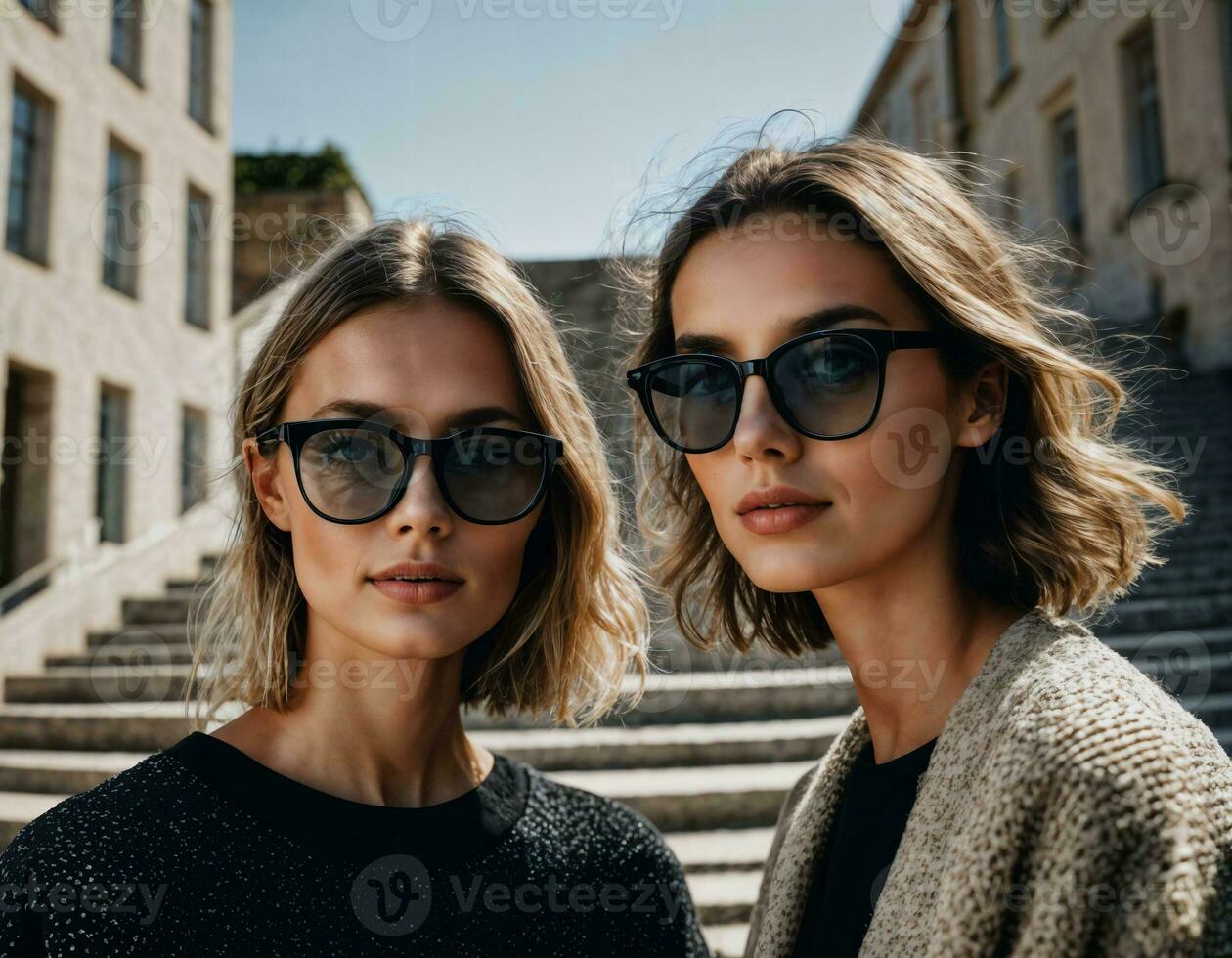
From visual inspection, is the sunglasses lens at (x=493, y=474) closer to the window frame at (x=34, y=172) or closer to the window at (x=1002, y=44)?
the window frame at (x=34, y=172)

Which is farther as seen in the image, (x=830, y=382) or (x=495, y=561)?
(x=495, y=561)

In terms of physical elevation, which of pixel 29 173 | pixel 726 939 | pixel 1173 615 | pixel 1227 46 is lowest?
pixel 726 939

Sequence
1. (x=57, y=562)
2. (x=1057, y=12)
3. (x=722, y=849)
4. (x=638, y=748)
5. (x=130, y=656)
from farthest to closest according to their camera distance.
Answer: (x=1057, y=12) < (x=57, y=562) < (x=130, y=656) < (x=638, y=748) < (x=722, y=849)

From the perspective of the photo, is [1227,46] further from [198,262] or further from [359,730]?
[198,262]

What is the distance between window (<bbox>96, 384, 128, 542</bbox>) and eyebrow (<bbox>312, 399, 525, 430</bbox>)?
10348 mm

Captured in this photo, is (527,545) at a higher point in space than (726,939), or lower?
higher

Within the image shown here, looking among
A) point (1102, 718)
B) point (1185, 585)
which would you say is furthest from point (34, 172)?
point (1102, 718)

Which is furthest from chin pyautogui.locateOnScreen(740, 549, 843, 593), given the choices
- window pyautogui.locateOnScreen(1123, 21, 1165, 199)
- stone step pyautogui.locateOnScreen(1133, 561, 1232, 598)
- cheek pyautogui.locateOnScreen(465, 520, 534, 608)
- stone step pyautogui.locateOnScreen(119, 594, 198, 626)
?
window pyautogui.locateOnScreen(1123, 21, 1165, 199)

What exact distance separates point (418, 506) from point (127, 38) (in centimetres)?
1211

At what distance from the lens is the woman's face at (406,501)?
1.65 meters

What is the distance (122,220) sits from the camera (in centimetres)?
1109

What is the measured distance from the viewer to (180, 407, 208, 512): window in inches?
489

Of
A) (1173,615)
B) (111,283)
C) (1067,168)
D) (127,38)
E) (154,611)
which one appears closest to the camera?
(1173,615)

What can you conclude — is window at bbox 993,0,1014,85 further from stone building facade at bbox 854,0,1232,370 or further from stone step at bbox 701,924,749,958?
stone step at bbox 701,924,749,958
